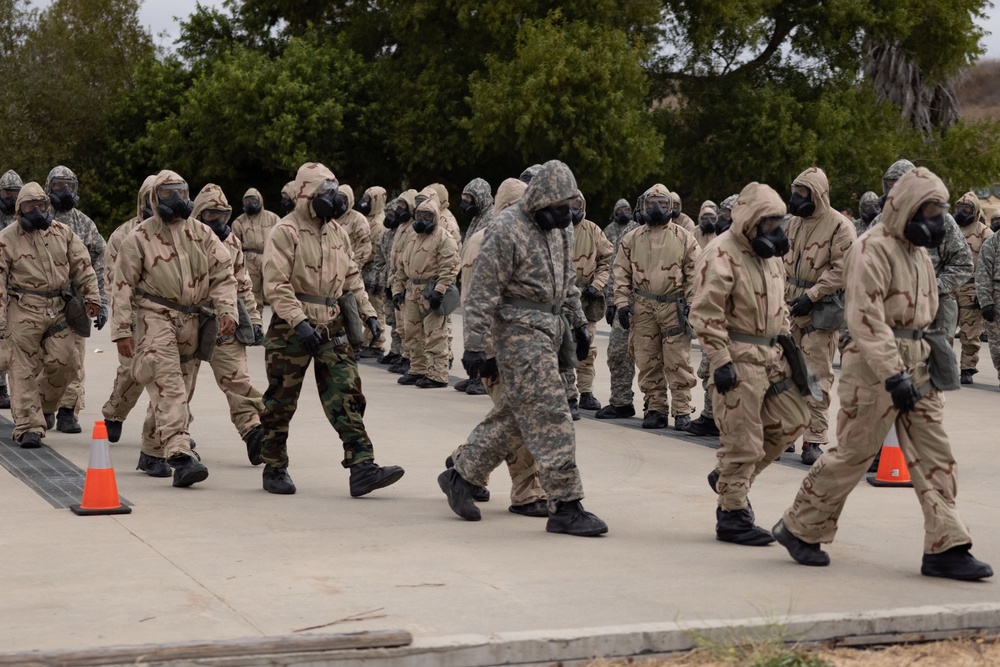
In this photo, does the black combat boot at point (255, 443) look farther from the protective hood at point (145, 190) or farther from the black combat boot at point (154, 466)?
the protective hood at point (145, 190)

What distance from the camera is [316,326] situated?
8891 mm

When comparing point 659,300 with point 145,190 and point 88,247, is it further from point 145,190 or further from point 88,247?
point 88,247

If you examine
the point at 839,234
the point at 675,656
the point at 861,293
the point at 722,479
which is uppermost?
the point at 839,234

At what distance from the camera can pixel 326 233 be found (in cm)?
909

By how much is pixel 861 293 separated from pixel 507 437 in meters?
2.15

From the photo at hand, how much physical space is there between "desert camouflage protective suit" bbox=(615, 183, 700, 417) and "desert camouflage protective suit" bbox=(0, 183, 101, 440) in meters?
4.38

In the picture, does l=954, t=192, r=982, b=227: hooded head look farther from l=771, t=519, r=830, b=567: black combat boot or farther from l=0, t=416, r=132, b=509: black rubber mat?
l=0, t=416, r=132, b=509: black rubber mat

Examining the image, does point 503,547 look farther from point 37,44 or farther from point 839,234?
point 37,44

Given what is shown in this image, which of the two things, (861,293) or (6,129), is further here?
(6,129)

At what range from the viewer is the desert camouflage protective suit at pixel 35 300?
10914 millimetres

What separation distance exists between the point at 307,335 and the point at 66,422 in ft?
13.0

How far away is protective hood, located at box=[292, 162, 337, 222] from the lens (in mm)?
8992

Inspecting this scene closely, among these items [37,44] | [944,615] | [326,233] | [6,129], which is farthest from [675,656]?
[37,44]

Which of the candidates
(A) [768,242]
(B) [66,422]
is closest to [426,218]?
(B) [66,422]
